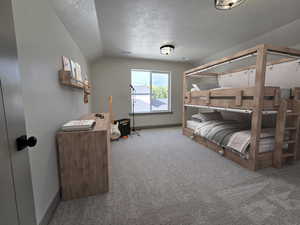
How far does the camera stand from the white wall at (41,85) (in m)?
0.94

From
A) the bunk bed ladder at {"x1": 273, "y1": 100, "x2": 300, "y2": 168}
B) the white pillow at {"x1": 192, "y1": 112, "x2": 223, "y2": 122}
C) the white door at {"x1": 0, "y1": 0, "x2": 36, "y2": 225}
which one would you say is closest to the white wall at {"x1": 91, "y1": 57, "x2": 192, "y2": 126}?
the white pillow at {"x1": 192, "y1": 112, "x2": 223, "y2": 122}

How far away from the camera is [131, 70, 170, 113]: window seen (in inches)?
180

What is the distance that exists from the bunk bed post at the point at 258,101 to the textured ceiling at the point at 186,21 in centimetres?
67

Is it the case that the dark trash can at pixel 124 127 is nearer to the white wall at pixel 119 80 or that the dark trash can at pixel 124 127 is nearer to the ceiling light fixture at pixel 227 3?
the white wall at pixel 119 80

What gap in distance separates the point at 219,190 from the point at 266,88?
5.20 feet

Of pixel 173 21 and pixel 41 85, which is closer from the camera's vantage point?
pixel 41 85

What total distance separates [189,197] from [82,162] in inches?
49.2

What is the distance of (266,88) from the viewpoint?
1.86 meters

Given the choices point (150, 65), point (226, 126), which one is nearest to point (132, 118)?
point (150, 65)

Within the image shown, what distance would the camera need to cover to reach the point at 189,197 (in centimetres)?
143

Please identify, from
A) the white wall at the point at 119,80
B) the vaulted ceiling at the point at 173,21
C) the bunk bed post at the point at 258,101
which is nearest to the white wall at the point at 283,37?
the vaulted ceiling at the point at 173,21

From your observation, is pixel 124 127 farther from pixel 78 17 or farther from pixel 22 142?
pixel 22 142

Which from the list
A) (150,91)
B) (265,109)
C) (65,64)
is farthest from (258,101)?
(150,91)

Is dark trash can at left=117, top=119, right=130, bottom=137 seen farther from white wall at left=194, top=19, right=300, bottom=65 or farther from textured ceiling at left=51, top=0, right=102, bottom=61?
white wall at left=194, top=19, right=300, bottom=65
